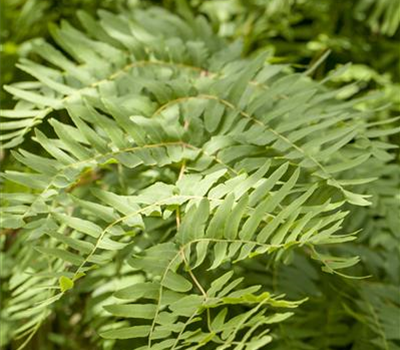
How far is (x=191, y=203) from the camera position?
0.71 metres

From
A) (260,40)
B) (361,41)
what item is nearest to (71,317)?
(260,40)

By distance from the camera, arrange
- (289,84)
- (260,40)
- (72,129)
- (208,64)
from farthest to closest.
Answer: (260,40) → (208,64) → (289,84) → (72,129)

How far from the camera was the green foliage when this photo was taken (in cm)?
67

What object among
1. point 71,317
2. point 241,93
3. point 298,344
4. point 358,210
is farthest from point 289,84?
point 71,317

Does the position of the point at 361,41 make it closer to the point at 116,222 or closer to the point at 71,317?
the point at 71,317

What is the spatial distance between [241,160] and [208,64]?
0.84ft

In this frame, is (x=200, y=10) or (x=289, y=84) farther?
(x=200, y=10)

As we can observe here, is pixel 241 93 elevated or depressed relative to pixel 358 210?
elevated

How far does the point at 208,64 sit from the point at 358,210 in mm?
299

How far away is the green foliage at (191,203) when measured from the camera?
67 centimetres

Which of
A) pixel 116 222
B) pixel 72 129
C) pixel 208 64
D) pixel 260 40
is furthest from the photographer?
pixel 260 40

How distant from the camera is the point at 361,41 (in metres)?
1.53

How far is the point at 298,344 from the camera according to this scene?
88 centimetres

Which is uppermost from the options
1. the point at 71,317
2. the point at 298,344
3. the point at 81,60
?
the point at 81,60
